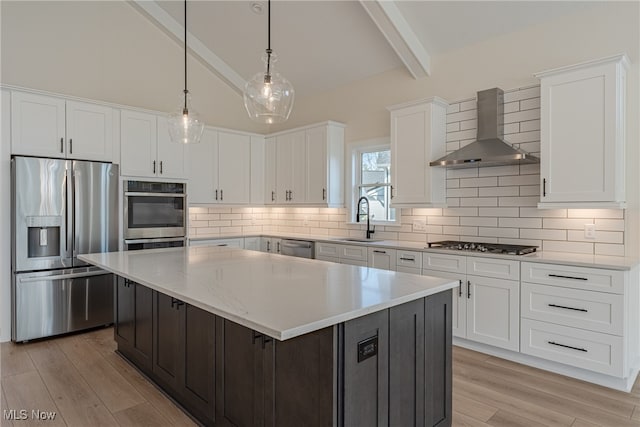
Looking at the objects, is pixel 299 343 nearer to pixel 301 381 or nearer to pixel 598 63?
pixel 301 381

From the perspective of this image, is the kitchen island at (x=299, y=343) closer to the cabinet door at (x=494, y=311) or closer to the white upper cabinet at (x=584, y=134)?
the cabinet door at (x=494, y=311)

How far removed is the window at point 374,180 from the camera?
4.87 metres

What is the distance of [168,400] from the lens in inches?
102

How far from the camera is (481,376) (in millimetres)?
2984

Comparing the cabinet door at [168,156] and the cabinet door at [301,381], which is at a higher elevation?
the cabinet door at [168,156]

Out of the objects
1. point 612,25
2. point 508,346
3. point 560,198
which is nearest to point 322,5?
point 612,25

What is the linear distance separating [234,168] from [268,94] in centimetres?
329

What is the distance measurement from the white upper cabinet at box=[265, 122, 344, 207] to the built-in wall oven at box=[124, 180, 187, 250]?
1412 mm

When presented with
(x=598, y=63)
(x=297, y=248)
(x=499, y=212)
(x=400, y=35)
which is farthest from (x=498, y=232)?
(x=297, y=248)

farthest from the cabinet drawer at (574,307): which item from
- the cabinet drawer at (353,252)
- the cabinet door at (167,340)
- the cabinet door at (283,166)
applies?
the cabinet door at (283,166)

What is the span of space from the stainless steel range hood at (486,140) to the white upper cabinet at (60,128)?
3.47 m

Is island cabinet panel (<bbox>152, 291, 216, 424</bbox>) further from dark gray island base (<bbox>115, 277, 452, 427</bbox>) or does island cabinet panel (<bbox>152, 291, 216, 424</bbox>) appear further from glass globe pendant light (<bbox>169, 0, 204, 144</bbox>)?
glass globe pendant light (<bbox>169, 0, 204, 144</bbox>)

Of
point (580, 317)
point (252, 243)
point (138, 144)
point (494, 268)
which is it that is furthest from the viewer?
point (252, 243)

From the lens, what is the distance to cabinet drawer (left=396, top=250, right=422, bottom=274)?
3760 mm
